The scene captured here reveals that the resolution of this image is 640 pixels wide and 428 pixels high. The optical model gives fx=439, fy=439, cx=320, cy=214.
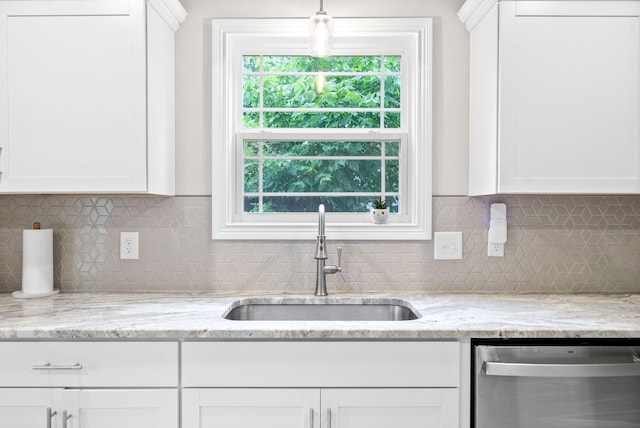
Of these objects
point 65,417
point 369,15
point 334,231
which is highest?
point 369,15

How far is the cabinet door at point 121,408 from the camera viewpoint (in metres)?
1.44

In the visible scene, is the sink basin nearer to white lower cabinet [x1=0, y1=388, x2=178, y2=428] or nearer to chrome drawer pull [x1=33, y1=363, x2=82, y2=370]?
white lower cabinet [x1=0, y1=388, x2=178, y2=428]

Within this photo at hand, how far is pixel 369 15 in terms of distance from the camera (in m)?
2.09

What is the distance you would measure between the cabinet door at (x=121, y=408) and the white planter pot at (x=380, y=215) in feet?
3.67

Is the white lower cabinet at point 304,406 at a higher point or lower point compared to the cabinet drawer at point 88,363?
lower

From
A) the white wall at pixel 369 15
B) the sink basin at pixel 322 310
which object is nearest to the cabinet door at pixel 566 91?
the white wall at pixel 369 15

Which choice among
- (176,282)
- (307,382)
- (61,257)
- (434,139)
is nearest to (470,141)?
(434,139)

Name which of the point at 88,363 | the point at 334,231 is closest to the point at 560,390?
the point at 334,231

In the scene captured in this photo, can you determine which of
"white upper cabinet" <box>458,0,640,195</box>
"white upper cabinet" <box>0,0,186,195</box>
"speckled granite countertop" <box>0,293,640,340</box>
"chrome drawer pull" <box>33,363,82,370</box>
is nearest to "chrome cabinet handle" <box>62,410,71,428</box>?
"chrome drawer pull" <box>33,363,82,370</box>

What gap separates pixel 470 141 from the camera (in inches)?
81.1

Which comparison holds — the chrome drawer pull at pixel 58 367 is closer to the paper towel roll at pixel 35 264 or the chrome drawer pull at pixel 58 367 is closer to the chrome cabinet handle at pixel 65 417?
the chrome cabinet handle at pixel 65 417

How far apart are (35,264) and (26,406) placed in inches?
27.7

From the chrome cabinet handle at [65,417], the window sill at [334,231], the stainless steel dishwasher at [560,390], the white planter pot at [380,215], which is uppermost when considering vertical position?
the white planter pot at [380,215]

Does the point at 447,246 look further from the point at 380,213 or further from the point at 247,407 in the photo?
the point at 247,407
